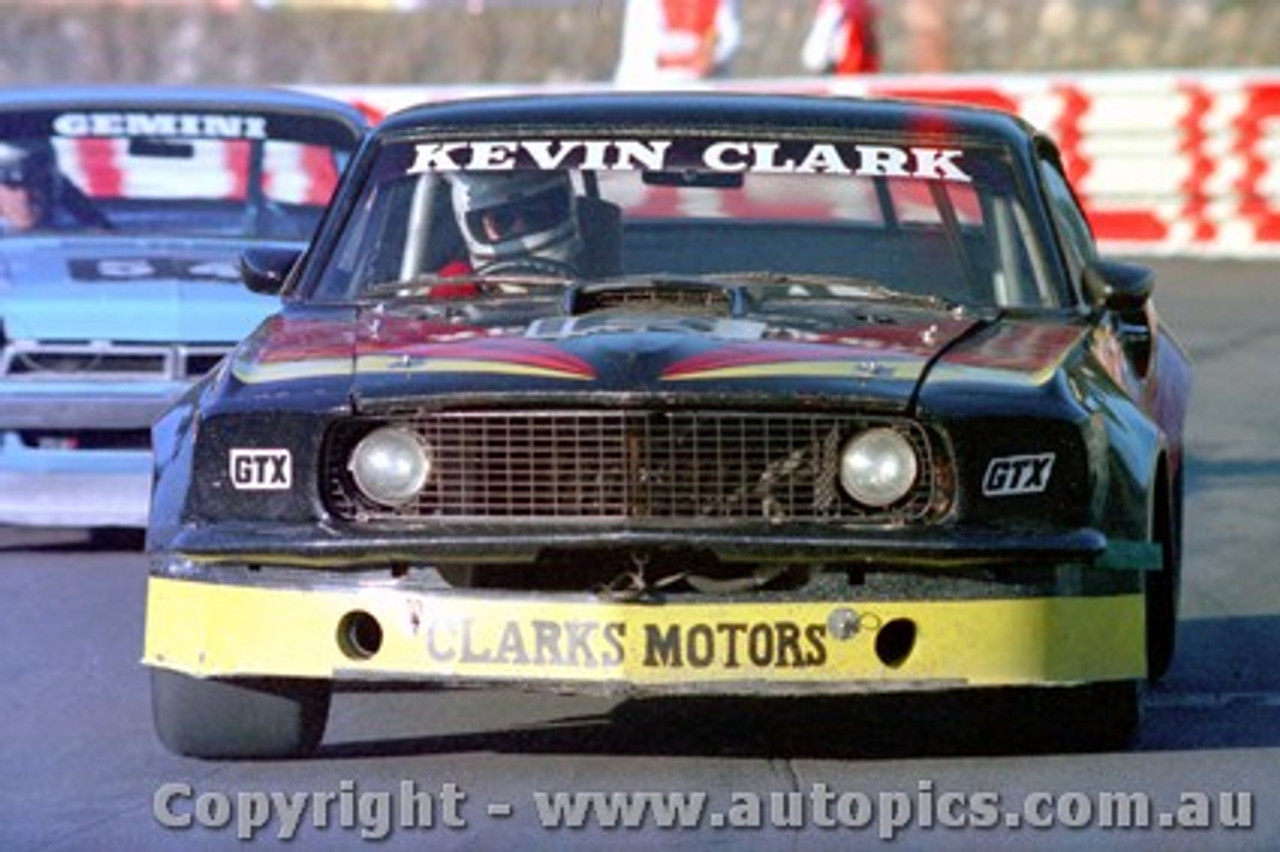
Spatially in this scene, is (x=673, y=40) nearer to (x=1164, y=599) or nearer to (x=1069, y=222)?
(x=1069, y=222)

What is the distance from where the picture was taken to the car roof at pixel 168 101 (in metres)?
12.2

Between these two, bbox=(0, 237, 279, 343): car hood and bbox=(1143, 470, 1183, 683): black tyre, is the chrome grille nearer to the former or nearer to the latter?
bbox=(1143, 470, 1183, 683): black tyre

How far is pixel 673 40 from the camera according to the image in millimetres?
24250

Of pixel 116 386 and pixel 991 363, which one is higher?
pixel 991 363

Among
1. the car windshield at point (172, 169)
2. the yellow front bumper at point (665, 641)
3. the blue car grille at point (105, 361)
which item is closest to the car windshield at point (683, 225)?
the yellow front bumper at point (665, 641)

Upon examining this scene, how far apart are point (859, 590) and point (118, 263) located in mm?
4997

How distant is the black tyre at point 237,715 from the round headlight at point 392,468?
18.3 inches

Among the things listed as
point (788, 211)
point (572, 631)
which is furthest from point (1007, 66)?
point (572, 631)

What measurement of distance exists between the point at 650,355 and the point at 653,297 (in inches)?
28.8

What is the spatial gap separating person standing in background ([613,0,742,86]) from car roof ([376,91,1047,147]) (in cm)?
1557

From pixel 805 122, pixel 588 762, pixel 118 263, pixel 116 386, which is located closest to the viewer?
pixel 588 762

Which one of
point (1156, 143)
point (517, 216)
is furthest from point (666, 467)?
point (1156, 143)

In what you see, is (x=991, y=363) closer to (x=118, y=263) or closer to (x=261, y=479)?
(x=261, y=479)

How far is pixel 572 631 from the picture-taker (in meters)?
6.63
